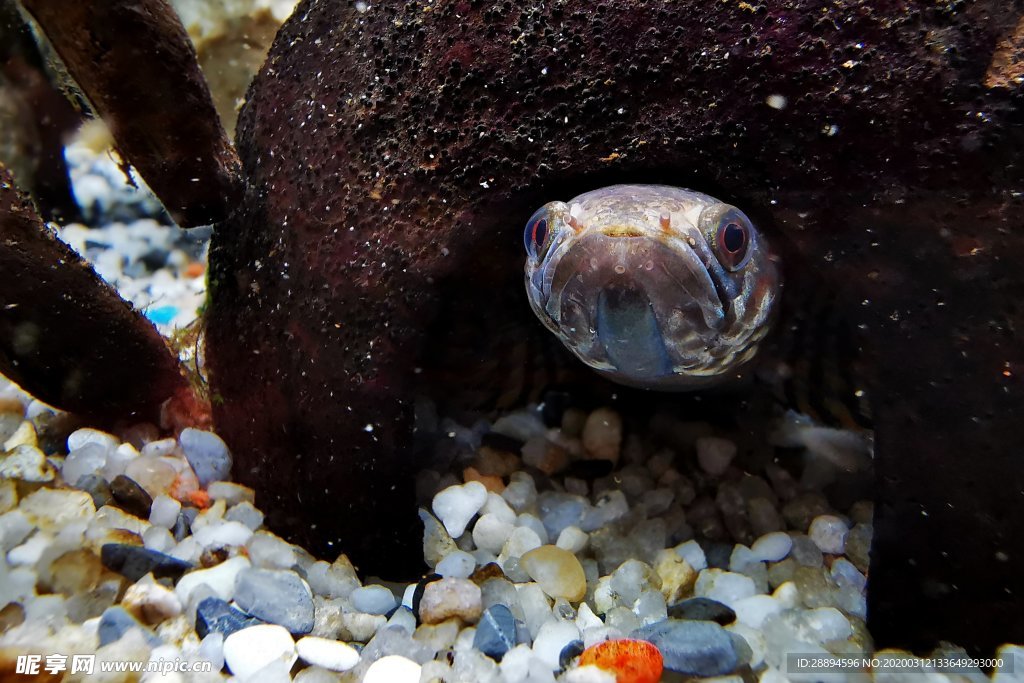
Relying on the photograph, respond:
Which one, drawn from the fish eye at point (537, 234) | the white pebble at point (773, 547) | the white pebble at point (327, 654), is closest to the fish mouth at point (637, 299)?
the fish eye at point (537, 234)

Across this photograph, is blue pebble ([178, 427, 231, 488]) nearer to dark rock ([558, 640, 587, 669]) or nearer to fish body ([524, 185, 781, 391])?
fish body ([524, 185, 781, 391])

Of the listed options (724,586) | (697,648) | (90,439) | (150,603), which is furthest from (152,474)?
(724,586)

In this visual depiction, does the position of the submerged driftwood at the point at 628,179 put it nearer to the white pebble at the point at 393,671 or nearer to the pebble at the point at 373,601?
the pebble at the point at 373,601

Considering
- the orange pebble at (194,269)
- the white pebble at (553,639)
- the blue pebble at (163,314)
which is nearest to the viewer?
the white pebble at (553,639)

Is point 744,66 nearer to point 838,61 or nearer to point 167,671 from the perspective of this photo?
point 838,61

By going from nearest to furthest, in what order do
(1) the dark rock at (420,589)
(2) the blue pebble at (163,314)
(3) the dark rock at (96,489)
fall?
(1) the dark rock at (420,589) → (3) the dark rock at (96,489) → (2) the blue pebble at (163,314)

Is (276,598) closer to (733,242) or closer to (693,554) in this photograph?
(693,554)

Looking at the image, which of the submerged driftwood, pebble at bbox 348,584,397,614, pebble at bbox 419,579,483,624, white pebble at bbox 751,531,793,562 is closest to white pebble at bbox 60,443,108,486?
the submerged driftwood
